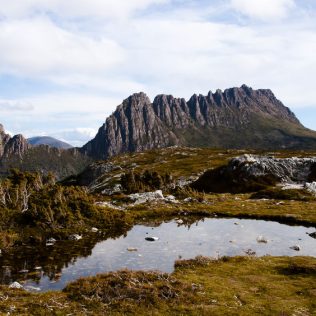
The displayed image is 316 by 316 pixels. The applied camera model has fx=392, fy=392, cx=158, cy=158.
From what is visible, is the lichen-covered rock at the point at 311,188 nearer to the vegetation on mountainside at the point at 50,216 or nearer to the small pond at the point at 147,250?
the small pond at the point at 147,250

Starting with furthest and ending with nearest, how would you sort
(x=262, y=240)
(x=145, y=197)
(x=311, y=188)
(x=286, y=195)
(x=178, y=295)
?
(x=311, y=188), (x=286, y=195), (x=145, y=197), (x=262, y=240), (x=178, y=295)

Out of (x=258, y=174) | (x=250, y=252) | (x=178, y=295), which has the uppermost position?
(x=258, y=174)

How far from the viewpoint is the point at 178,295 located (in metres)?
29.5

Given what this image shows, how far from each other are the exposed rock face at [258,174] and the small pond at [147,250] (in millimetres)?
56845

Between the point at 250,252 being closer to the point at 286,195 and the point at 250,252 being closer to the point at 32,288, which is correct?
the point at 32,288

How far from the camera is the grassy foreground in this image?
89.7 feet

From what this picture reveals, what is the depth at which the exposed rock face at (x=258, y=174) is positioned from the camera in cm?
12469

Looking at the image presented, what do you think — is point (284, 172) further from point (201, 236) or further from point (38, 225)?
point (38, 225)

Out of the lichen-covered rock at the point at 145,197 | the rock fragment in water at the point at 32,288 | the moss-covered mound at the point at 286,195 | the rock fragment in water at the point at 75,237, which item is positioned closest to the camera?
the rock fragment in water at the point at 32,288

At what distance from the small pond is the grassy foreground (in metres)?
6.51

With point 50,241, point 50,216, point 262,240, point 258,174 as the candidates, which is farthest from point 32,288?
point 258,174

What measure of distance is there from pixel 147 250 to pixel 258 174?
83217 mm

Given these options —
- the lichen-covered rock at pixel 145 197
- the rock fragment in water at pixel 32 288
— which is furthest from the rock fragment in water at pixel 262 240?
the lichen-covered rock at pixel 145 197

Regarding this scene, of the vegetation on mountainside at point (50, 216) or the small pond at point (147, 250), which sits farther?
the vegetation on mountainside at point (50, 216)
